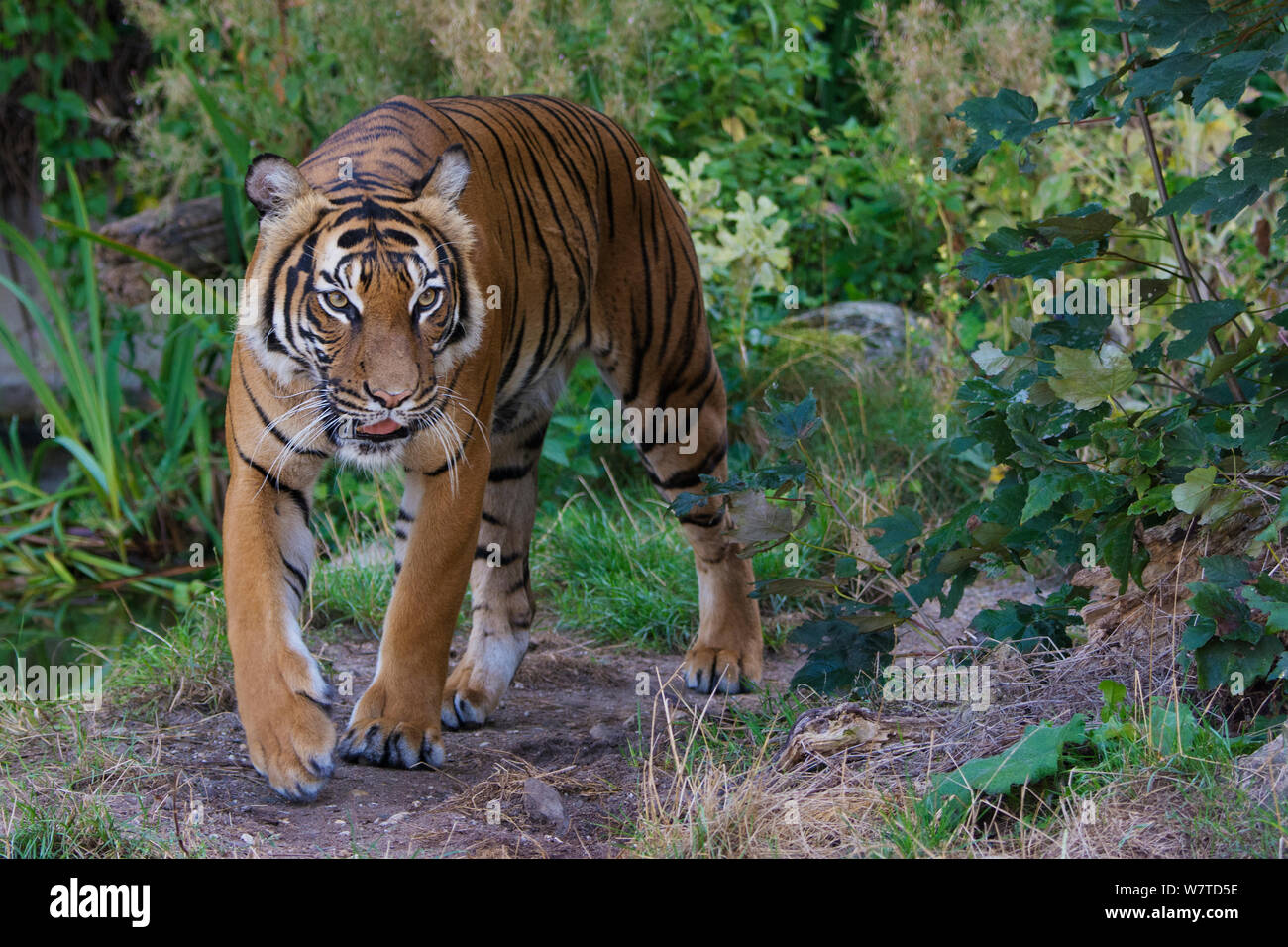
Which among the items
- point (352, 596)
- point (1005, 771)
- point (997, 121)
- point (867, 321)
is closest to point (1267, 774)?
point (1005, 771)

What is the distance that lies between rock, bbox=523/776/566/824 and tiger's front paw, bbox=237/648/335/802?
1.48ft

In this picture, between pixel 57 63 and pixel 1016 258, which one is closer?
pixel 1016 258

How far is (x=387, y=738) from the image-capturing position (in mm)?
3232

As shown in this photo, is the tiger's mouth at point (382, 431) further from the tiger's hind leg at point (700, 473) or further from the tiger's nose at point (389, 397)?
the tiger's hind leg at point (700, 473)

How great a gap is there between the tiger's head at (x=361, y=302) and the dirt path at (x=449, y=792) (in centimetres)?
81

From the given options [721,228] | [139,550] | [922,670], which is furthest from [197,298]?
[922,670]

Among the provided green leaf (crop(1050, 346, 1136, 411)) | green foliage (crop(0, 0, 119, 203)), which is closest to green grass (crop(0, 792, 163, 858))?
green leaf (crop(1050, 346, 1136, 411))

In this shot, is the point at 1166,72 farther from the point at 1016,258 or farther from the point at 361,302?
the point at 361,302

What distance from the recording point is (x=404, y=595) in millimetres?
3225

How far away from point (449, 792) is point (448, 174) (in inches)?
59.5

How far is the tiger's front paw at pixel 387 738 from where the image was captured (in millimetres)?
3227

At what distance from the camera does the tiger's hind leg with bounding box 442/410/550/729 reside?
3859mm

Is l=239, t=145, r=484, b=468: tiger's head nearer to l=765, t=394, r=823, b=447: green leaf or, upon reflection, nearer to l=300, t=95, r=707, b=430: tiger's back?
l=300, t=95, r=707, b=430: tiger's back

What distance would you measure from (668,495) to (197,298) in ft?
9.12
